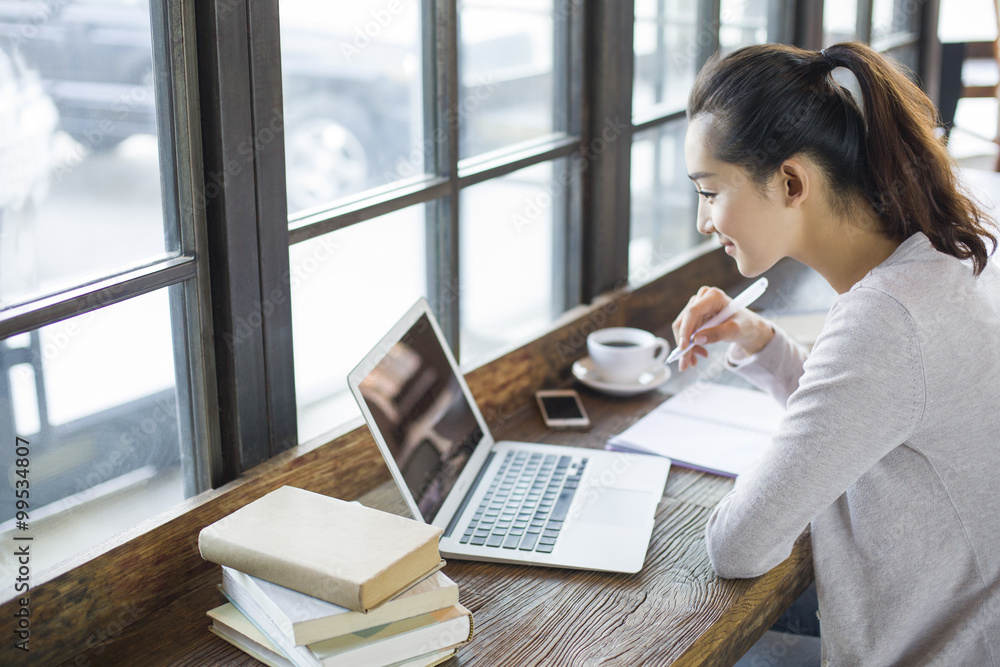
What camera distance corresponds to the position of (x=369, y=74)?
6.57 ft

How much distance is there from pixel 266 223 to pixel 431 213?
1.26 ft

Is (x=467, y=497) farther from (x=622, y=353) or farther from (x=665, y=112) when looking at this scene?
(x=665, y=112)

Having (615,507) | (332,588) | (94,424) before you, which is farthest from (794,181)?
(94,424)

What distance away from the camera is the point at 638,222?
84.2 inches

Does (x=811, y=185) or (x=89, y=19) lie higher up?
(x=89, y=19)

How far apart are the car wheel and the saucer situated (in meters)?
0.52

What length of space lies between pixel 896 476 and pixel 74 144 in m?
0.98

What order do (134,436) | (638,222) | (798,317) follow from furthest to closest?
(638,222) → (798,317) → (134,436)

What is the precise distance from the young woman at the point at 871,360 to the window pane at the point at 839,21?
1593mm

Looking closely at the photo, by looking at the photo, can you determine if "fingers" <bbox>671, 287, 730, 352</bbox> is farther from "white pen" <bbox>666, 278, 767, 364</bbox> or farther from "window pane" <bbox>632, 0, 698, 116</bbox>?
"window pane" <bbox>632, 0, 698, 116</bbox>

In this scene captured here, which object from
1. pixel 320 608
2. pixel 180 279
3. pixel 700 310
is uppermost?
pixel 180 279

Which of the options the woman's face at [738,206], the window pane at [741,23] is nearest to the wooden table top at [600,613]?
the woman's face at [738,206]

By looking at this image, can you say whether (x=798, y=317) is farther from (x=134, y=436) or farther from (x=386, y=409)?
(x=134, y=436)

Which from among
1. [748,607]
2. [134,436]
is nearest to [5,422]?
[134,436]
